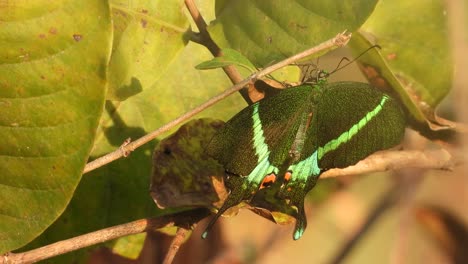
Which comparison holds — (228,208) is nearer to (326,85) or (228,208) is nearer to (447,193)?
(326,85)

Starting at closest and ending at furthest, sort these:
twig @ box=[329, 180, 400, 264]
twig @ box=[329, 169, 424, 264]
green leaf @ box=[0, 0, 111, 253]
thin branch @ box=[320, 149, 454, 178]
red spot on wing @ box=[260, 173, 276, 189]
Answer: green leaf @ box=[0, 0, 111, 253] < red spot on wing @ box=[260, 173, 276, 189] < thin branch @ box=[320, 149, 454, 178] < twig @ box=[329, 169, 424, 264] < twig @ box=[329, 180, 400, 264]

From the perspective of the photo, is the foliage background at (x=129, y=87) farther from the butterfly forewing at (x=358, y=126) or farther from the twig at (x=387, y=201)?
the twig at (x=387, y=201)

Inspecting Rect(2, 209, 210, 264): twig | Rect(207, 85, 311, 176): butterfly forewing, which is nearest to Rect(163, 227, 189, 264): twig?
Rect(2, 209, 210, 264): twig

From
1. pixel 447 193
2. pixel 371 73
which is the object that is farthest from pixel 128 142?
pixel 447 193

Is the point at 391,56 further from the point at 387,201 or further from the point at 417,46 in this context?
the point at 387,201

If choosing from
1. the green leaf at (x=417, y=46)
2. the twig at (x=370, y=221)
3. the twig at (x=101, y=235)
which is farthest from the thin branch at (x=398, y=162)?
the twig at (x=370, y=221)

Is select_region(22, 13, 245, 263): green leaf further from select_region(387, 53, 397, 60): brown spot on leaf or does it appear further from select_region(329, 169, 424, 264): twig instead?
select_region(329, 169, 424, 264): twig
